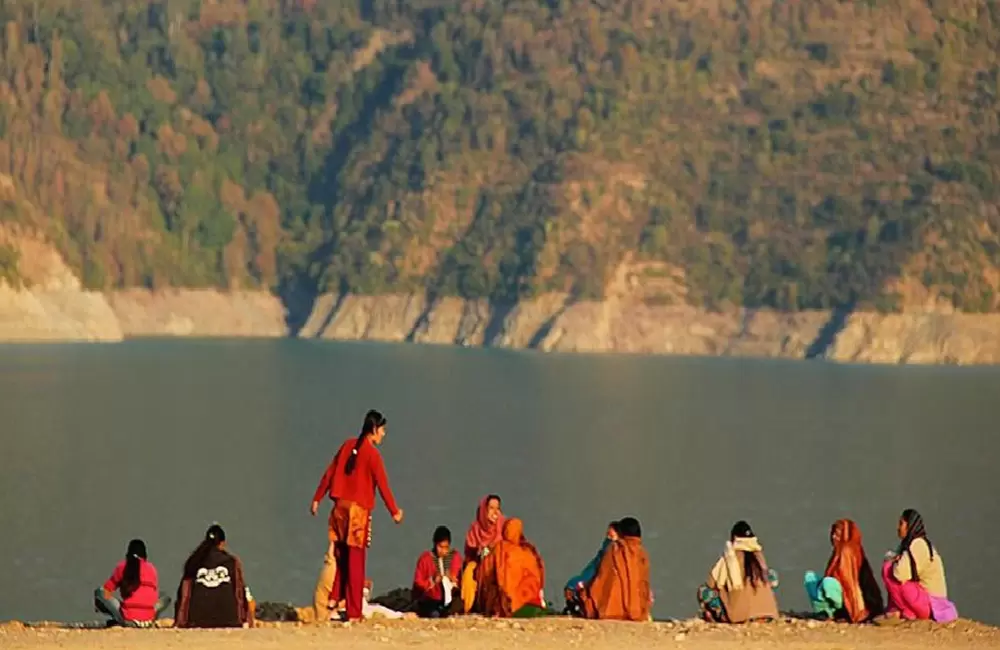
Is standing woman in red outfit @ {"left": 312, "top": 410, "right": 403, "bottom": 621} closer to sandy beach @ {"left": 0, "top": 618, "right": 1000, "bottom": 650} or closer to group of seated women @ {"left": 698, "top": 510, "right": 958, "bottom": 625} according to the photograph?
sandy beach @ {"left": 0, "top": 618, "right": 1000, "bottom": 650}

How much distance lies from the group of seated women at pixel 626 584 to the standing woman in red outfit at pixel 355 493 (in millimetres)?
1234

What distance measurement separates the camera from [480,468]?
86.3 meters

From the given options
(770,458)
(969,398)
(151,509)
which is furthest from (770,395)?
(151,509)

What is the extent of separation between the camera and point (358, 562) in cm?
3014

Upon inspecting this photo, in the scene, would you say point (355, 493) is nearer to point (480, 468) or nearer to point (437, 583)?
point (437, 583)

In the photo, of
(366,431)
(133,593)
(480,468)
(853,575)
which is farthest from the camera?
(480,468)

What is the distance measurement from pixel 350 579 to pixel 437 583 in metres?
1.75

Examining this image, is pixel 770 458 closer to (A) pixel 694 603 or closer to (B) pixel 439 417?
(B) pixel 439 417

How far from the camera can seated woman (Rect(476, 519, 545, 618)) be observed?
3045cm

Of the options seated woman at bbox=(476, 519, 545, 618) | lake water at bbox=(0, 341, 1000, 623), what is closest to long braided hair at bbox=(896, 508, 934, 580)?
seated woman at bbox=(476, 519, 545, 618)

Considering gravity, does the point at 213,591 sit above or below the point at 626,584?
below

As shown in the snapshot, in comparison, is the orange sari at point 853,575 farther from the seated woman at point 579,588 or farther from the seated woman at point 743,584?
the seated woman at point 579,588

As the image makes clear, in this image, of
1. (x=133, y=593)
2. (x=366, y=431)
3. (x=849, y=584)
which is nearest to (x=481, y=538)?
(x=366, y=431)

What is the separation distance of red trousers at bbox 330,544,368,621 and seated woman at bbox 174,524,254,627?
1456mm
